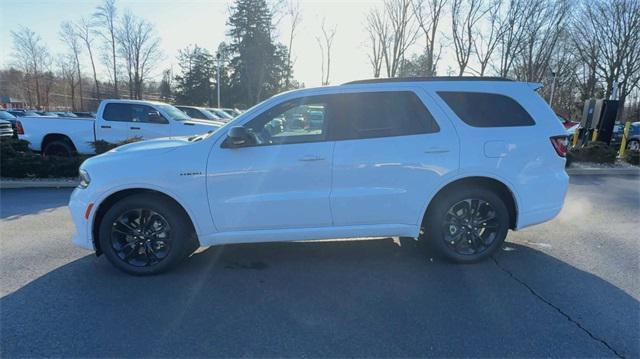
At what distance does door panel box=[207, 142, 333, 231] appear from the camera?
3.74 meters

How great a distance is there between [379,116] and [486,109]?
3.96ft

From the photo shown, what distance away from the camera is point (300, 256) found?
14.5 feet

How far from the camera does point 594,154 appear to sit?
39.4 feet

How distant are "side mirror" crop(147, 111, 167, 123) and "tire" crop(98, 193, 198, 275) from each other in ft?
23.2

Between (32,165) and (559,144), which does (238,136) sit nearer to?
(559,144)

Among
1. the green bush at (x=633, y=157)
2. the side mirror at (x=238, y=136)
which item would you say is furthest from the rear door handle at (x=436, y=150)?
the green bush at (x=633, y=157)

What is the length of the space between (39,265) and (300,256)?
2868 mm

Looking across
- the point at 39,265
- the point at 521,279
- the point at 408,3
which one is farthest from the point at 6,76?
the point at 521,279

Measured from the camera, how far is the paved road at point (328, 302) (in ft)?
9.08

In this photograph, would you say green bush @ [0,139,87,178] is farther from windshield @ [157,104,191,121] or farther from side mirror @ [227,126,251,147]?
side mirror @ [227,126,251,147]

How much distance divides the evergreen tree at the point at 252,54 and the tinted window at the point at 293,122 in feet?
149

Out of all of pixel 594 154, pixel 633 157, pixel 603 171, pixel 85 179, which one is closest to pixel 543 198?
pixel 85 179

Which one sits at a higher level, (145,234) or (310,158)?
(310,158)

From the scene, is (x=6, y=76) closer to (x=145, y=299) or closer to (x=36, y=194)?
(x=36, y=194)
